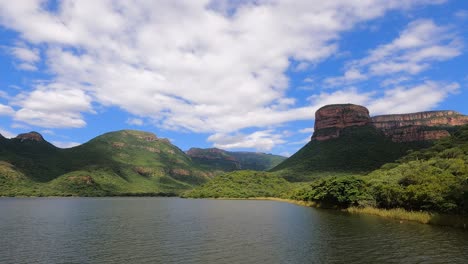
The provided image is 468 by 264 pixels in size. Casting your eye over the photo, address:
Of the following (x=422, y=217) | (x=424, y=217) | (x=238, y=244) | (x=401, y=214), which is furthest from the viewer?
(x=401, y=214)

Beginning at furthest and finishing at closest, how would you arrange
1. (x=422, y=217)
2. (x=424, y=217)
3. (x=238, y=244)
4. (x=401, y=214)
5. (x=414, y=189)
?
(x=401, y=214)
(x=414, y=189)
(x=422, y=217)
(x=424, y=217)
(x=238, y=244)

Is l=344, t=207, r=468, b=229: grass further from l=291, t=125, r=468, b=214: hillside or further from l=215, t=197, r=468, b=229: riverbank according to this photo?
l=291, t=125, r=468, b=214: hillside

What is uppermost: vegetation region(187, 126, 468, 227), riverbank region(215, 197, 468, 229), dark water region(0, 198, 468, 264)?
vegetation region(187, 126, 468, 227)

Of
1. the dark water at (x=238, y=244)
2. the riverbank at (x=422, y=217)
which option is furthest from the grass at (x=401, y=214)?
the dark water at (x=238, y=244)

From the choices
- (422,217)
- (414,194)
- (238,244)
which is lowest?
(238,244)

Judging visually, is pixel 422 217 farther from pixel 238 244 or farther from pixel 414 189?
pixel 238 244

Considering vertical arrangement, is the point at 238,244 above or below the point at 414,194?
below

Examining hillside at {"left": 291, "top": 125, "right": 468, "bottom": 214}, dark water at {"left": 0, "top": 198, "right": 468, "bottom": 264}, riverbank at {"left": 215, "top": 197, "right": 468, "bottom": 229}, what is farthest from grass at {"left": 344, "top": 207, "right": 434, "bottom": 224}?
dark water at {"left": 0, "top": 198, "right": 468, "bottom": 264}

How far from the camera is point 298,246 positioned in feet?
136

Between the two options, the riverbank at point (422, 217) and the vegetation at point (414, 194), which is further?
the vegetation at point (414, 194)

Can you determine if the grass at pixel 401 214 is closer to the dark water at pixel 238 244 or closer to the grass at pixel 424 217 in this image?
the grass at pixel 424 217

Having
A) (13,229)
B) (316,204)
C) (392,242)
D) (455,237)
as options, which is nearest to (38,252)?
(13,229)

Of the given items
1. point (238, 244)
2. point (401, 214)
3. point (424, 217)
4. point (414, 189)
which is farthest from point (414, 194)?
point (238, 244)

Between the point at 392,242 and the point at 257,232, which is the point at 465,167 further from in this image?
the point at 257,232
